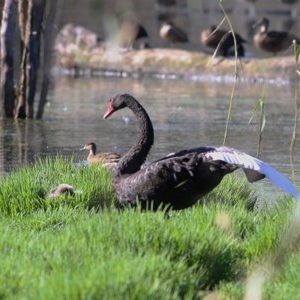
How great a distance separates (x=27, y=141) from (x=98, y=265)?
891 cm

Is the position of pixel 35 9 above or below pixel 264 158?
above

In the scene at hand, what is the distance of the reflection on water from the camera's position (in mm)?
13422

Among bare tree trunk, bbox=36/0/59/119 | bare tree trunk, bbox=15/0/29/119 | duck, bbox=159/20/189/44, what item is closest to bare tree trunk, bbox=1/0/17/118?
bare tree trunk, bbox=15/0/29/119

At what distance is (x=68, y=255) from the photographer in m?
5.73

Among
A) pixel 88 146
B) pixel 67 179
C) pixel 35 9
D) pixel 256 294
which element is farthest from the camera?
pixel 35 9

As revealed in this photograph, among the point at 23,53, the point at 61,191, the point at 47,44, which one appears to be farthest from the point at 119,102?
the point at 23,53

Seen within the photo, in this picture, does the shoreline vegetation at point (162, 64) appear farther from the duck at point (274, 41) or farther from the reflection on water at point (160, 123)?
the duck at point (274, 41)

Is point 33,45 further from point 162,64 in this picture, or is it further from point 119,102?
point 162,64

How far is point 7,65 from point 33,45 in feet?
1.72

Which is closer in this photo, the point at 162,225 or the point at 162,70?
the point at 162,225

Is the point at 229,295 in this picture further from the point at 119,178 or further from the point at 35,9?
the point at 35,9

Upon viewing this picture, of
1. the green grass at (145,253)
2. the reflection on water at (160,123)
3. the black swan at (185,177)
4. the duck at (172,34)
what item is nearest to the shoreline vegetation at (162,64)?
the reflection on water at (160,123)

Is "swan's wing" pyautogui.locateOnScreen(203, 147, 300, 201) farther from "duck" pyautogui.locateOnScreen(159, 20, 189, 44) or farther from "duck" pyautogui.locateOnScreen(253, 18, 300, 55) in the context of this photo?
"duck" pyautogui.locateOnScreen(159, 20, 189, 44)

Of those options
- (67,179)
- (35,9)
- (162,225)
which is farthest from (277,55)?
(162,225)
